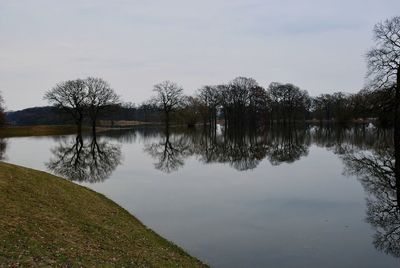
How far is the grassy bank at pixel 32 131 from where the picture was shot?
93825mm

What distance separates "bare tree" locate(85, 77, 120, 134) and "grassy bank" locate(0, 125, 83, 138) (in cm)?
828

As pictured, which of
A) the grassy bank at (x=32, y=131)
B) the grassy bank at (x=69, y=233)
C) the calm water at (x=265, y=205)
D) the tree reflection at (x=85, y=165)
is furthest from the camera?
the grassy bank at (x=32, y=131)

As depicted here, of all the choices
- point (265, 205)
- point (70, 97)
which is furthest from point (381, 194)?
point (70, 97)

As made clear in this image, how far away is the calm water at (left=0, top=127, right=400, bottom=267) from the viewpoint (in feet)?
41.1

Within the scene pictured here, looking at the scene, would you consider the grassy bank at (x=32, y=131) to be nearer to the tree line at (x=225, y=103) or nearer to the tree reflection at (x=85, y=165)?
the tree line at (x=225, y=103)

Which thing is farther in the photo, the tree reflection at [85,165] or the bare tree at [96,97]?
the bare tree at [96,97]

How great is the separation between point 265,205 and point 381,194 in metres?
6.11

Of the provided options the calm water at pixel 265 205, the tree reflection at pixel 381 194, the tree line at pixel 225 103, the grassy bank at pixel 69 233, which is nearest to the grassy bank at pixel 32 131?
the tree line at pixel 225 103

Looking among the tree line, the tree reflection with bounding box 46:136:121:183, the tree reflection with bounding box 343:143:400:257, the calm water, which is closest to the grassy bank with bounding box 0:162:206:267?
the calm water

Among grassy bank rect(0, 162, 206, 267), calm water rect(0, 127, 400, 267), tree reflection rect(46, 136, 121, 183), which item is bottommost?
calm water rect(0, 127, 400, 267)

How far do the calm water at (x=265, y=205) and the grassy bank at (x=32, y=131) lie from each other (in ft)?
216

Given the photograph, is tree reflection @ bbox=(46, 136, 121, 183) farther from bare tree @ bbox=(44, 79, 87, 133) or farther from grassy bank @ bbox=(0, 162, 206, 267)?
bare tree @ bbox=(44, 79, 87, 133)

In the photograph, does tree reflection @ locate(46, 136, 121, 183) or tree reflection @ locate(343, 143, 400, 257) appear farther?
tree reflection @ locate(46, 136, 121, 183)

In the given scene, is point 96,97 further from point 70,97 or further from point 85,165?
point 85,165
